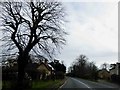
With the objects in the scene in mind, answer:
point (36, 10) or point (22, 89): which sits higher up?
point (36, 10)

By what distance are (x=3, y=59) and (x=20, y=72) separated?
375 centimetres

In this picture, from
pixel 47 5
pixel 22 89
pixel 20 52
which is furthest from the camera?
pixel 47 5

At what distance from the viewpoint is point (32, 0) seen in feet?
112

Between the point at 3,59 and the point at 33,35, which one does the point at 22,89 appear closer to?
the point at 3,59

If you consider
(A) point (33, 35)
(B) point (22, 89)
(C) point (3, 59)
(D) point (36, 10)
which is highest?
(D) point (36, 10)

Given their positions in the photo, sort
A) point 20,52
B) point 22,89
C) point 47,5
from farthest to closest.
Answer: point 47,5 < point 20,52 < point 22,89

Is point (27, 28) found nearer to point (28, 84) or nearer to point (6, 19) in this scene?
point (6, 19)

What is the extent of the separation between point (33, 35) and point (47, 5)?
12.6 ft

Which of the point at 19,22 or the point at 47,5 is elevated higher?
the point at 47,5

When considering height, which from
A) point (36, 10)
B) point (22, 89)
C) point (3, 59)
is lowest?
point (22, 89)

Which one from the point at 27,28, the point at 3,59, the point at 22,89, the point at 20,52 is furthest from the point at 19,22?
the point at 22,89

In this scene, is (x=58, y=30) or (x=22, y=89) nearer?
(x=22, y=89)

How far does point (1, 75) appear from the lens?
34062 mm

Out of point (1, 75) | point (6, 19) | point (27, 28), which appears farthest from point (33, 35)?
point (1, 75)
